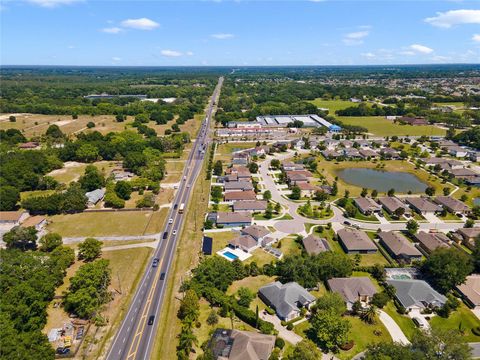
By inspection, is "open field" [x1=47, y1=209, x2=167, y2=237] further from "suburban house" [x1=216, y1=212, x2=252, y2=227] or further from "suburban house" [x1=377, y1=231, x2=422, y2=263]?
"suburban house" [x1=377, y1=231, x2=422, y2=263]

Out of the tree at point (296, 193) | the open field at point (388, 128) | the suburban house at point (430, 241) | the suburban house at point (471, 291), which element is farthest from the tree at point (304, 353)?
the open field at point (388, 128)

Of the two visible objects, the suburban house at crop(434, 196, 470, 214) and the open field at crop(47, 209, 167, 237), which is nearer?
the open field at crop(47, 209, 167, 237)

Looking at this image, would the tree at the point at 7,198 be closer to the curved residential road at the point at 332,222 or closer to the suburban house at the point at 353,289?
the curved residential road at the point at 332,222

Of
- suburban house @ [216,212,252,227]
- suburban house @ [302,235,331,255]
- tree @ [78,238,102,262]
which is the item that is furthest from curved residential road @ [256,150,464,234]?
tree @ [78,238,102,262]

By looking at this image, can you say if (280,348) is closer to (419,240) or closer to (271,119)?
(419,240)

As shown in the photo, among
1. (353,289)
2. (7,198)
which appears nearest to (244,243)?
(353,289)
